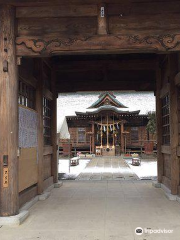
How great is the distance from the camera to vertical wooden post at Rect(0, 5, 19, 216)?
556 cm

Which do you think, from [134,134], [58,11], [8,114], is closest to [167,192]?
[8,114]

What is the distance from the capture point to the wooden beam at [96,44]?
5.57m

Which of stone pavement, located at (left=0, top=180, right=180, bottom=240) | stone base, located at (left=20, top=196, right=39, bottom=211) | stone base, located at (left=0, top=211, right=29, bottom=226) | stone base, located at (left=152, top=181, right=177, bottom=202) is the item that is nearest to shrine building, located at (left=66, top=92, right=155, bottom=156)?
stone base, located at (left=152, top=181, right=177, bottom=202)

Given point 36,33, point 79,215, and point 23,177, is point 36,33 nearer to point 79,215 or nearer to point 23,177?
point 23,177

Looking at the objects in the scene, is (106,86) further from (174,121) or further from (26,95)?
(26,95)

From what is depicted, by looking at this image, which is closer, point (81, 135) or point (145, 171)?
point (145, 171)

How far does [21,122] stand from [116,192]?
145 inches

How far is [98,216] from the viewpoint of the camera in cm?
588

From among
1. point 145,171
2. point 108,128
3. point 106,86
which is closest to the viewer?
point 106,86

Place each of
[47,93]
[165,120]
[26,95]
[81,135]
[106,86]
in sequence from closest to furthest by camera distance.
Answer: [26,95], [47,93], [165,120], [106,86], [81,135]

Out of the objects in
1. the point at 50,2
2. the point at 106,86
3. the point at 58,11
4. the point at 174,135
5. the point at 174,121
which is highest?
the point at 50,2

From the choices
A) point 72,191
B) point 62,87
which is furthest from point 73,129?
point 72,191

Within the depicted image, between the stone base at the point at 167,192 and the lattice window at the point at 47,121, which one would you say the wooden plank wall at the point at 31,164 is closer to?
the lattice window at the point at 47,121

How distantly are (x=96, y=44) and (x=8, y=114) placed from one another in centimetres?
213
